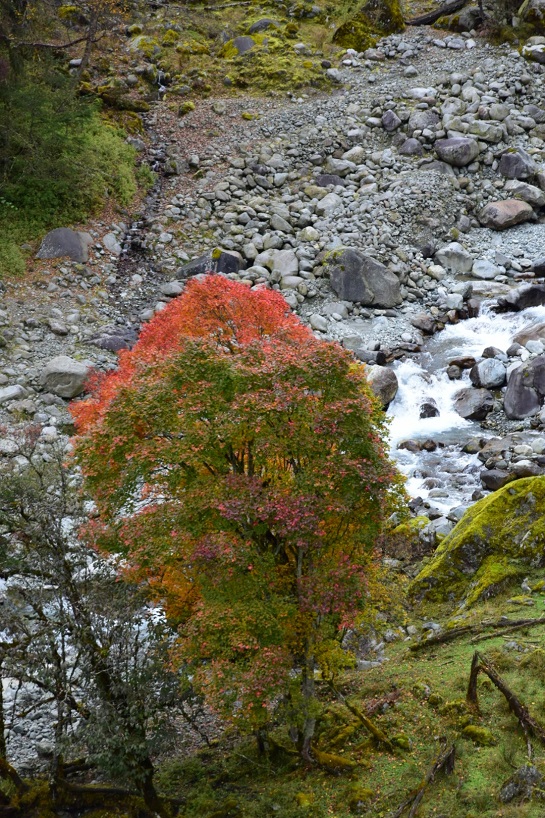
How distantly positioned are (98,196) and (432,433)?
72.8ft

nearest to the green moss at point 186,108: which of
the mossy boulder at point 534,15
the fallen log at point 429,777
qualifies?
the mossy boulder at point 534,15

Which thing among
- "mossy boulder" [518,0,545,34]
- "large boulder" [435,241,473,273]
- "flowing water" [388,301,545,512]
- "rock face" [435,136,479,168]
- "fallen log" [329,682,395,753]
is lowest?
"flowing water" [388,301,545,512]

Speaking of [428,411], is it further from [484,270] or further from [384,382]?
[484,270]

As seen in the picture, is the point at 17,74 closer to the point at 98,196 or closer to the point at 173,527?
the point at 98,196

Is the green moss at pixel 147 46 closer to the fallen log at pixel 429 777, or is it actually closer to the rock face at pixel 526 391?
the rock face at pixel 526 391

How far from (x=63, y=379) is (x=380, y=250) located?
673 inches

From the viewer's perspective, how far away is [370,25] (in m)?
54.3

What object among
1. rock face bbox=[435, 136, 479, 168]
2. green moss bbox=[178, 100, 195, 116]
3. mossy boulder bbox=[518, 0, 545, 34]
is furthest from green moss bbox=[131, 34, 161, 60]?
mossy boulder bbox=[518, 0, 545, 34]

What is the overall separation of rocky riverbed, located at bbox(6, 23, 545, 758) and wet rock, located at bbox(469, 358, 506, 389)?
8 cm

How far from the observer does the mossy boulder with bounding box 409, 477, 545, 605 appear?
59.7 feet

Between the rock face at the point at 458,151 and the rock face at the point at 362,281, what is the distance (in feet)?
36.9

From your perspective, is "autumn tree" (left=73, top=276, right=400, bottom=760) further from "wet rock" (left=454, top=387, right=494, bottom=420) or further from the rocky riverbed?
"wet rock" (left=454, top=387, right=494, bottom=420)

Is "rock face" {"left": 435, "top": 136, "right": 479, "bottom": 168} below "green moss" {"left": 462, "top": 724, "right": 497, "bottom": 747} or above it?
above

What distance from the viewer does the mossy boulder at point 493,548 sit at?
1819 centimetres
